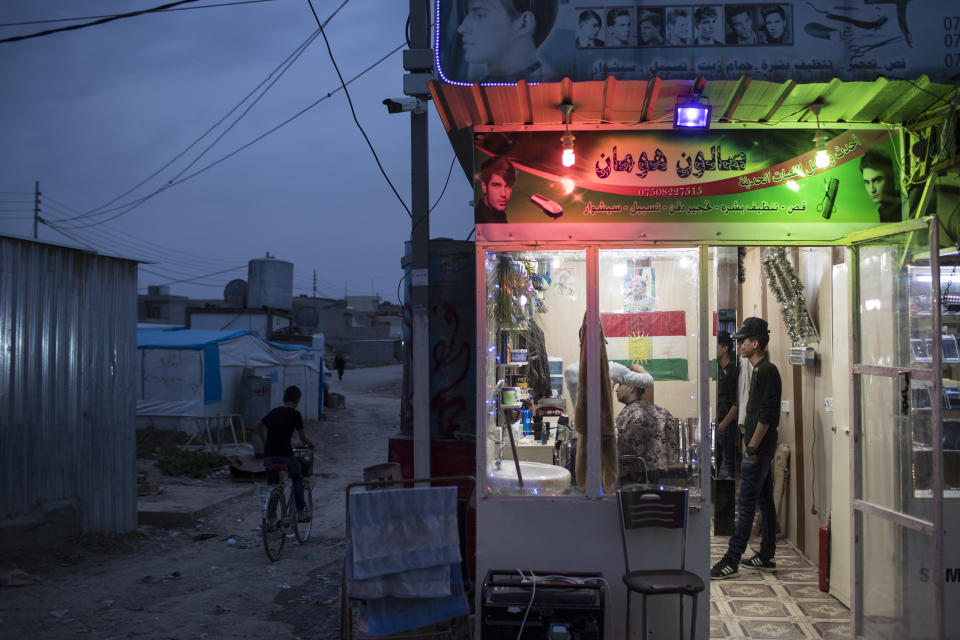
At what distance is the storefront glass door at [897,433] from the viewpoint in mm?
4102

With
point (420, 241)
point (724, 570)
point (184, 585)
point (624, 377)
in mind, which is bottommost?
point (184, 585)

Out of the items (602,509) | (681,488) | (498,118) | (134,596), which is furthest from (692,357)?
(134,596)

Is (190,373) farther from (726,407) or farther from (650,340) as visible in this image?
(650,340)

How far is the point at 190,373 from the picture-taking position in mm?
14594

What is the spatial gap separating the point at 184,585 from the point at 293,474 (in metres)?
1.77

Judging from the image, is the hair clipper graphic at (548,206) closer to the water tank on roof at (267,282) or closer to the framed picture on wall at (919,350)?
the framed picture on wall at (919,350)

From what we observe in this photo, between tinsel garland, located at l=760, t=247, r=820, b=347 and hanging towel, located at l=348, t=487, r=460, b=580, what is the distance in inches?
152

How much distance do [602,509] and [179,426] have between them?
1213 cm

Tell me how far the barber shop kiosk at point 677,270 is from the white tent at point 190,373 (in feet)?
36.6

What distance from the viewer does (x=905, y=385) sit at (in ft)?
14.1

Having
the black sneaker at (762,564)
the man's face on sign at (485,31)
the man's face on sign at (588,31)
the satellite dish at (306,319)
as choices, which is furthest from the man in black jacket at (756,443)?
the satellite dish at (306,319)

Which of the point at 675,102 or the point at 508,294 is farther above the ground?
the point at 675,102

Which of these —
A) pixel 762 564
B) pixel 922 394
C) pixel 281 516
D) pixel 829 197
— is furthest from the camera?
pixel 281 516

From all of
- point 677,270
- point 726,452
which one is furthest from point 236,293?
point 677,270
